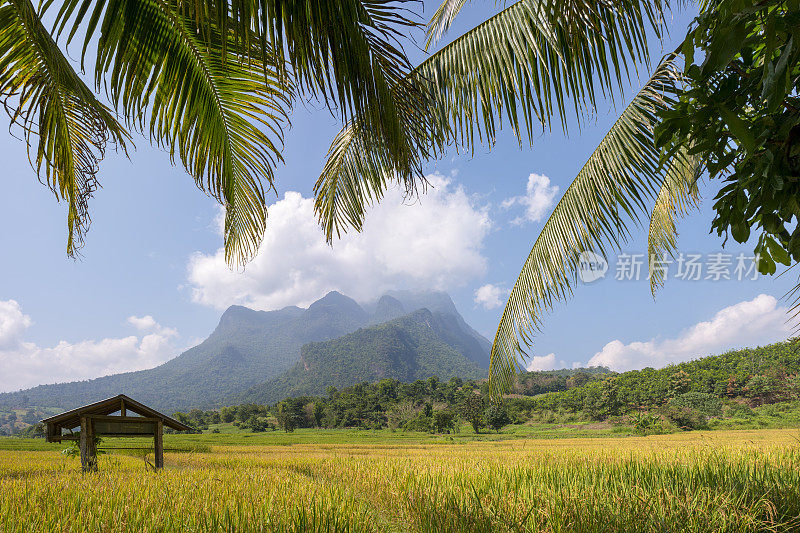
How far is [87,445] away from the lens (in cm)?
658

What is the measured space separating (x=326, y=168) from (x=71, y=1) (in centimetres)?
247

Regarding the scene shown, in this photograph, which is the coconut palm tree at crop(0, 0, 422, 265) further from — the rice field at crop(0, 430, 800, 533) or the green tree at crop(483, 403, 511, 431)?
the green tree at crop(483, 403, 511, 431)

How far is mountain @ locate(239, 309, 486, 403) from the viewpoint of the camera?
97312 mm

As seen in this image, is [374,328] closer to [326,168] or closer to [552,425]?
[552,425]

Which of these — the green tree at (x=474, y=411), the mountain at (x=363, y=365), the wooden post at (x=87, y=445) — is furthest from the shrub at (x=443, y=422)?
the mountain at (x=363, y=365)

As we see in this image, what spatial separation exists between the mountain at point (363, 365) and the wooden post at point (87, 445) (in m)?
87.7

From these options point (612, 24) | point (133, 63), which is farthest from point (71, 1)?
point (612, 24)

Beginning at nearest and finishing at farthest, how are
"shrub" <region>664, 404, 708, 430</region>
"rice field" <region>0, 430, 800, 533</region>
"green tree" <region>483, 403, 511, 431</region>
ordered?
"rice field" <region>0, 430, 800, 533</region> → "shrub" <region>664, 404, 708, 430</region> → "green tree" <region>483, 403, 511, 431</region>

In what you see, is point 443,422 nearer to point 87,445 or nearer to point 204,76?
point 87,445

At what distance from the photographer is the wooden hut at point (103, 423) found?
6492 millimetres


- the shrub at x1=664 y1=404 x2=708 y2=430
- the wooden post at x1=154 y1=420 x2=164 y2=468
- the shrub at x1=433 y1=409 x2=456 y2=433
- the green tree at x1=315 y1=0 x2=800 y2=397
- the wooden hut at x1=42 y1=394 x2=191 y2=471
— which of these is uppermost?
the green tree at x1=315 y1=0 x2=800 y2=397

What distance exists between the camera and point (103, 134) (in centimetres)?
265

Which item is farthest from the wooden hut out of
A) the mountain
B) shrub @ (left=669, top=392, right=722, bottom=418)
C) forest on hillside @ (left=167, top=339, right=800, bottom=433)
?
the mountain

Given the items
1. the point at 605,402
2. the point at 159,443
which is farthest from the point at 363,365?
the point at 159,443
